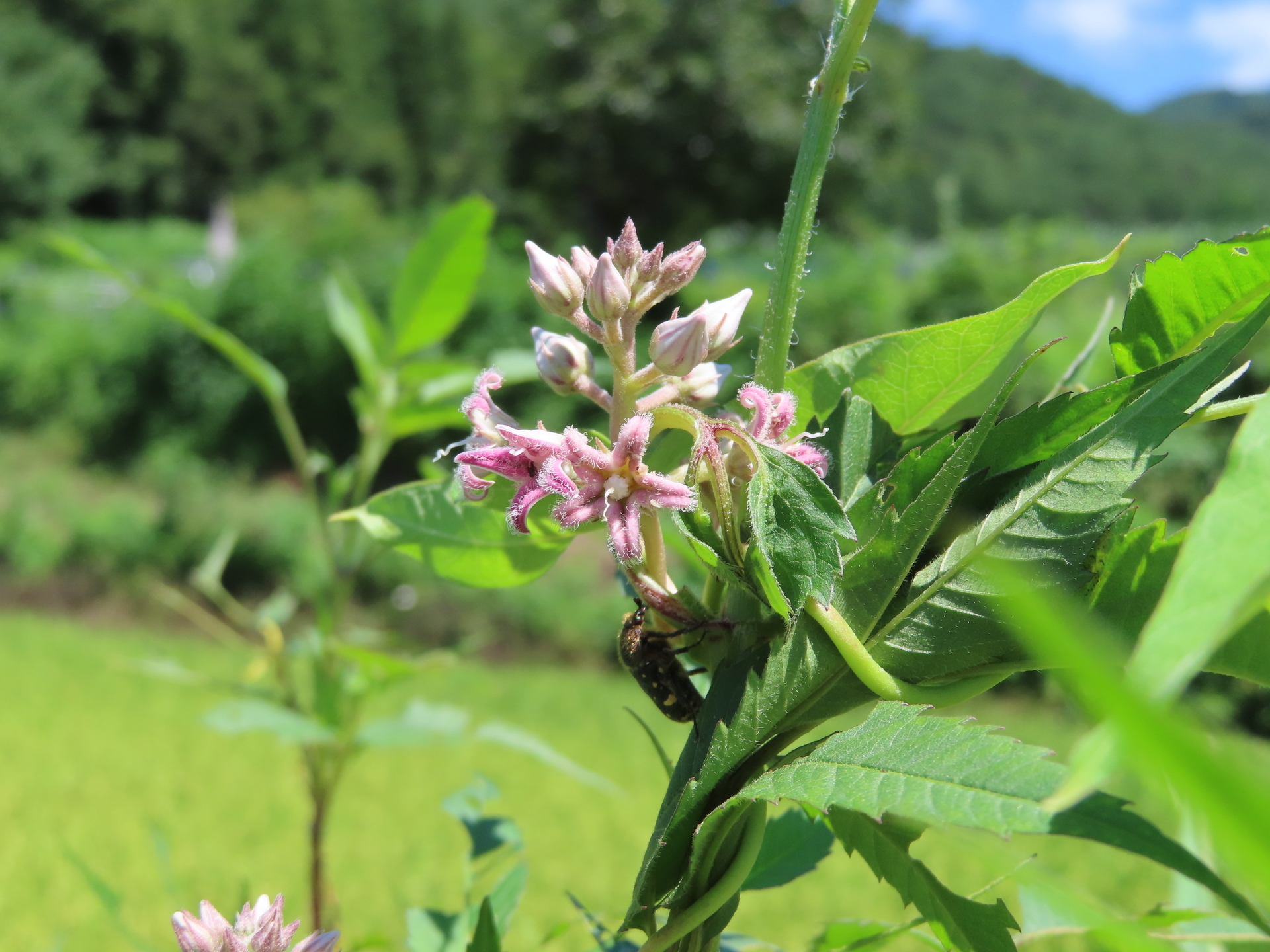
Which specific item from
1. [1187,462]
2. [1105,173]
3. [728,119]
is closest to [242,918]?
[1187,462]

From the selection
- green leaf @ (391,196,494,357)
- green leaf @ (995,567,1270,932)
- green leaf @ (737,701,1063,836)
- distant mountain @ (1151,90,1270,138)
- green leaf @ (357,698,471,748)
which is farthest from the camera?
distant mountain @ (1151,90,1270,138)

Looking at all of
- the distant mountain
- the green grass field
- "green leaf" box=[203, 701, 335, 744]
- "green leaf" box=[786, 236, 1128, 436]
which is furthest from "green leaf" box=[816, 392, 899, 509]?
the distant mountain

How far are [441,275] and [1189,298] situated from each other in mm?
703

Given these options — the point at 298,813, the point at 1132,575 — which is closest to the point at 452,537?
the point at 1132,575

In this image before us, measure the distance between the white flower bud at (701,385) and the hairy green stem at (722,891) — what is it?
0.16 meters

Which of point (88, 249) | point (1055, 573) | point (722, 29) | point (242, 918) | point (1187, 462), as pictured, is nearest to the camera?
point (1055, 573)

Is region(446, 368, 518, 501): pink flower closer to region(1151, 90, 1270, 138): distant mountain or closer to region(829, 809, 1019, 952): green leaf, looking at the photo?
region(829, 809, 1019, 952): green leaf

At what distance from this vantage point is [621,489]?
1.11ft

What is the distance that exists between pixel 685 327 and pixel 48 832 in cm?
393

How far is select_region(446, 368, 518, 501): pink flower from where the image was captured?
14.8 inches

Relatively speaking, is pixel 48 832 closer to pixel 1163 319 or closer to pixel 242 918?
pixel 242 918

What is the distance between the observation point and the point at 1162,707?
142 mm

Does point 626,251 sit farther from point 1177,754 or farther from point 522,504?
point 1177,754

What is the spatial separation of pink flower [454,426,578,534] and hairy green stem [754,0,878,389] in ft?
0.29
